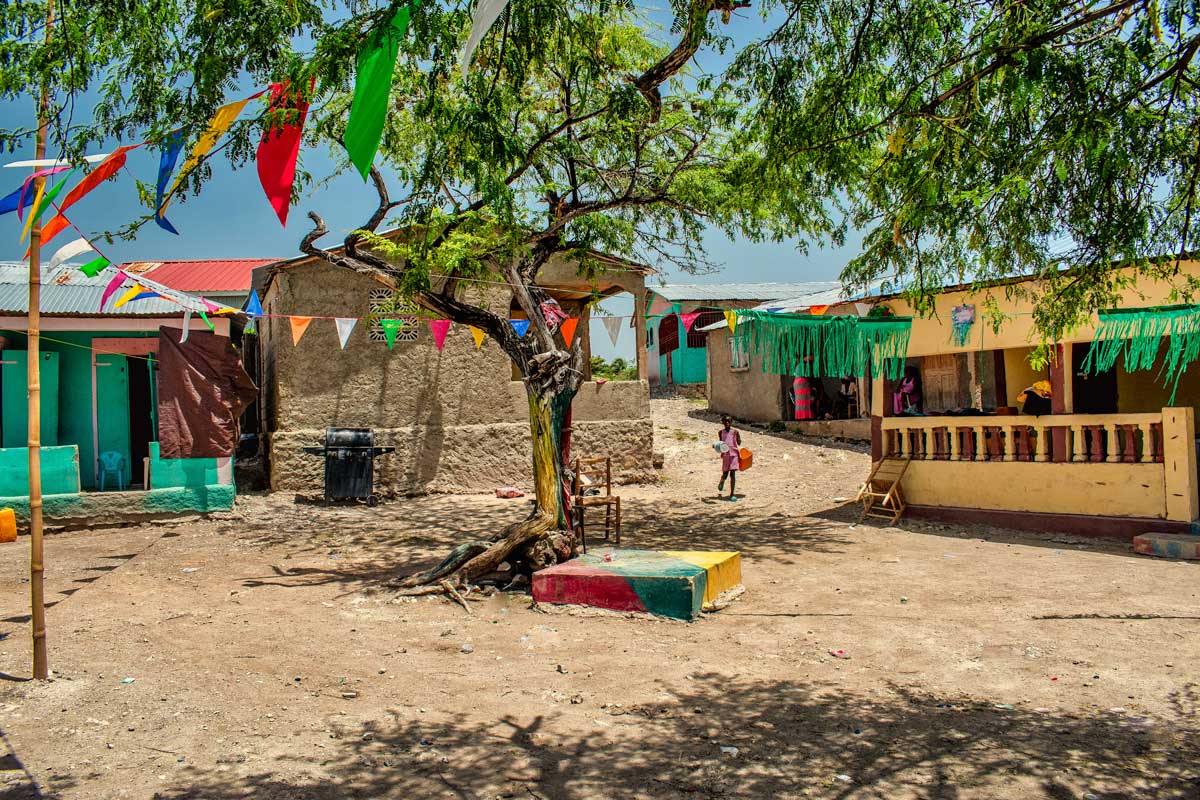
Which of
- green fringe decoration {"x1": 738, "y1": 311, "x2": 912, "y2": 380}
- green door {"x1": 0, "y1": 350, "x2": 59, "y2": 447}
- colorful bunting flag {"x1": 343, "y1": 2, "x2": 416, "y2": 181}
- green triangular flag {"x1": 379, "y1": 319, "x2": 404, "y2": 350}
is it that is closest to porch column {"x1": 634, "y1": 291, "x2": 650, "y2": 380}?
green fringe decoration {"x1": 738, "y1": 311, "x2": 912, "y2": 380}

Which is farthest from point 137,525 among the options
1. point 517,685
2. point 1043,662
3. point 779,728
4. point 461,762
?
point 1043,662

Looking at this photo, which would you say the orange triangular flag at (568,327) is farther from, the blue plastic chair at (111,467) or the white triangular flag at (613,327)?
the blue plastic chair at (111,467)

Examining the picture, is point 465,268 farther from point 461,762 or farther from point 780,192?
point 461,762

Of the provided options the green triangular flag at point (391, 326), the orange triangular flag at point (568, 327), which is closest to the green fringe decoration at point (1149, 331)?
the orange triangular flag at point (568, 327)

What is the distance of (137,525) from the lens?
10.6 meters

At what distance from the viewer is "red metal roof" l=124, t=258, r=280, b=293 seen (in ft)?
67.2

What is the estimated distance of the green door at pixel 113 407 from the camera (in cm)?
1205

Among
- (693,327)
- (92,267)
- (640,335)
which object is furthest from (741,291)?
(92,267)

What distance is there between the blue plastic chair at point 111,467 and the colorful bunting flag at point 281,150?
30.5 ft

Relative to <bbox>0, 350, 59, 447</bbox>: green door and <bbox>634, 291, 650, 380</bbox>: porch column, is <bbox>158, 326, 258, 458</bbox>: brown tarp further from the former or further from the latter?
<bbox>634, 291, 650, 380</bbox>: porch column

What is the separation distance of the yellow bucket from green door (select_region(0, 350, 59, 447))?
62.1 inches

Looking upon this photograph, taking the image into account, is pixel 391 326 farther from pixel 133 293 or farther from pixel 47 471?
pixel 47 471

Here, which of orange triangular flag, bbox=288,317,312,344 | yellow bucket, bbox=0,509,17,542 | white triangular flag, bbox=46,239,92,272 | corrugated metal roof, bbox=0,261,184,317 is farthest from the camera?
orange triangular flag, bbox=288,317,312,344

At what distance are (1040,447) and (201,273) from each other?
67.2 ft
